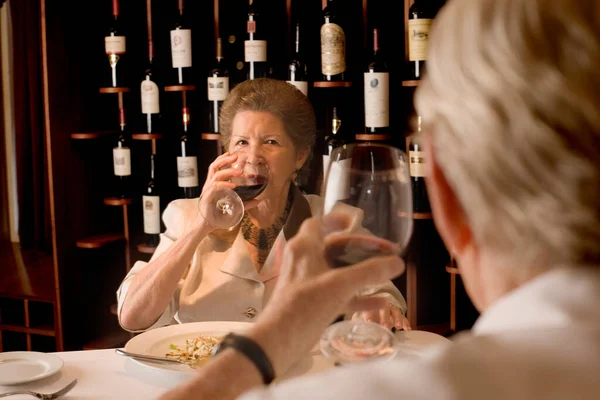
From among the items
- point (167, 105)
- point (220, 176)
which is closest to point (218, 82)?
point (167, 105)

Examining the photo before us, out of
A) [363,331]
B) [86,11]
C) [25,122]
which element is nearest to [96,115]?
[86,11]

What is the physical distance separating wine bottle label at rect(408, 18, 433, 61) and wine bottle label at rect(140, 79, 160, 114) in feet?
3.85

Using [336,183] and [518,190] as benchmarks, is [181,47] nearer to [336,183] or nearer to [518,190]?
[336,183]

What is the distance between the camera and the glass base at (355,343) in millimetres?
1035

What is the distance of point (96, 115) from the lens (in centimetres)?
361

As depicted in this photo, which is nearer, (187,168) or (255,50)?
(255,50)

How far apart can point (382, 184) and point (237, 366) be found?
28cm

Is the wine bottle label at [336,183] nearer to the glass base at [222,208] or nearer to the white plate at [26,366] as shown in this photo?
the white plate at [26,366]

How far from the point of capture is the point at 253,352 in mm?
815

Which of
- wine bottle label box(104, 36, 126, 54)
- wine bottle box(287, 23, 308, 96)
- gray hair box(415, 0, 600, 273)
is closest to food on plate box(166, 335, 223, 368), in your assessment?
gray hair box(415, 0, 600, 273)

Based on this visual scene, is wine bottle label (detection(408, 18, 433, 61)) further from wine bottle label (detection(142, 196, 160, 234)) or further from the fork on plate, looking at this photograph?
the fork on plate

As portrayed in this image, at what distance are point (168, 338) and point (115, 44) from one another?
6.65ft

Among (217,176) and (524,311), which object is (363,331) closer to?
(524,311)

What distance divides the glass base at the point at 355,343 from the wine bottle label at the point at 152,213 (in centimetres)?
241
